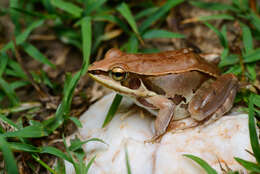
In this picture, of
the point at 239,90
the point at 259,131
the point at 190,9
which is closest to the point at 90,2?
the point at 190,9

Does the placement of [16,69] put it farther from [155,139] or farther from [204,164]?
[204,164]

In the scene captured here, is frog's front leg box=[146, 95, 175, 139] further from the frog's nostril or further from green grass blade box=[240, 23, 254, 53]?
green grass blade box=[240, 23, 254, 53]

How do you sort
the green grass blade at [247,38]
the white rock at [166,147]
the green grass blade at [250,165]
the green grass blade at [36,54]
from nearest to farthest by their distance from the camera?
the green grass blade at [250,165] < the white rock at [166,147] < the green grass blade at [247,38] < the green grass blade at [36,54]

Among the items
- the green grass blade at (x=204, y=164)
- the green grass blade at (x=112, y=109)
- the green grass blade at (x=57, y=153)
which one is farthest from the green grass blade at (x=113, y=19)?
the green grass blade at (x=204, y=164)

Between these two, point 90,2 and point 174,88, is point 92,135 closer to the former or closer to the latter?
point 174,88

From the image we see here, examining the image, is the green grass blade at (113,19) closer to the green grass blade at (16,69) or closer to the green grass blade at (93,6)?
the green grass blade at (93,6)

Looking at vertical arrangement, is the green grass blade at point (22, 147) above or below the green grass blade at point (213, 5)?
below

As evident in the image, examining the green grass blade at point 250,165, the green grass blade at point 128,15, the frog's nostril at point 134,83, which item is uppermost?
the green grass blade at point 128,15
